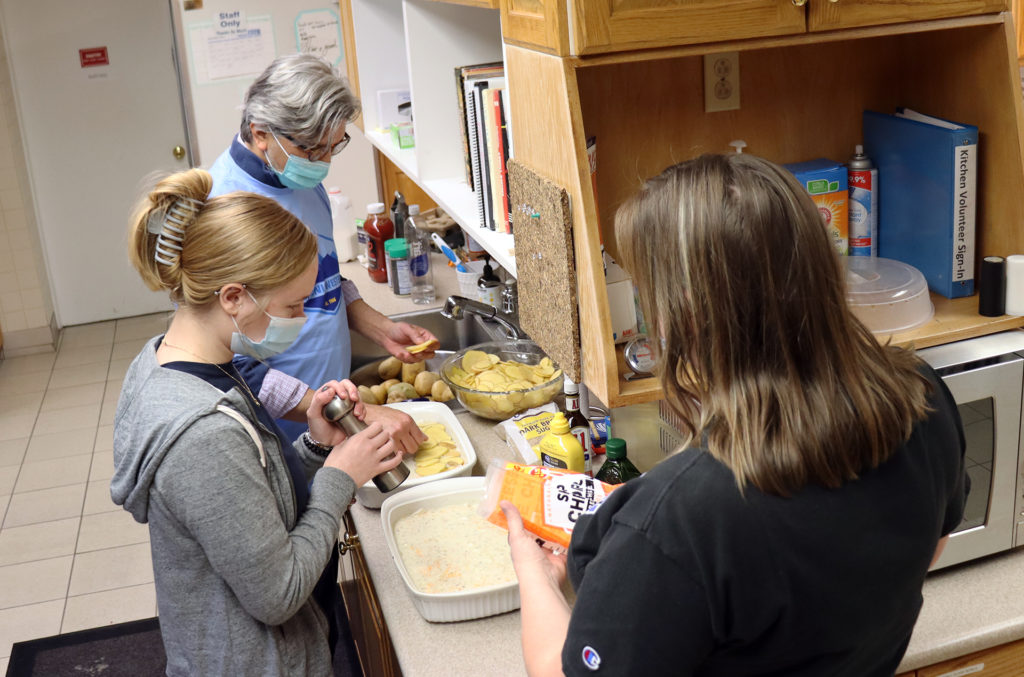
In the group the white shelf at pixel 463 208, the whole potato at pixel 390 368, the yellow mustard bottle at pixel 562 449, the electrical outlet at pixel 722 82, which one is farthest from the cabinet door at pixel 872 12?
the whole potato at pixel 390 368

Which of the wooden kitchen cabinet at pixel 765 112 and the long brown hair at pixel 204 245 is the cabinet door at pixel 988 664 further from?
the long brown hair at pixel 204 245

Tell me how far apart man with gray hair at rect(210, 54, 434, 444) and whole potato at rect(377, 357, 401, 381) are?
274 millimetres

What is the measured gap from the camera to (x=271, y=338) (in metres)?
1.57

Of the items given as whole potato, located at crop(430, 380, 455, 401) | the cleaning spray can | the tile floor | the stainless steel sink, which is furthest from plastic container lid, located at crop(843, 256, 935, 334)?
the tile floor

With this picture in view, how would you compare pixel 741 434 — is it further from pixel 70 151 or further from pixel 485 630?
pixel 70 151

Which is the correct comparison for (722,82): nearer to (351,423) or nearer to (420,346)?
(351,423)

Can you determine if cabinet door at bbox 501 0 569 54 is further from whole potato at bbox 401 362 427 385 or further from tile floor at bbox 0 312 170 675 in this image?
tile floor at bbox 0 312 170 675

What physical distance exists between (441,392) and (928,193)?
4.31 ft

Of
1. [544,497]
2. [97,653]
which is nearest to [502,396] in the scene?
[544,497]

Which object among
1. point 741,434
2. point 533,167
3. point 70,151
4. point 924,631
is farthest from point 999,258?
point 70,151

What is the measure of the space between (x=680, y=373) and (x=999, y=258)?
85cm

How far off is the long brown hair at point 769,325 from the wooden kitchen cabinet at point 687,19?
0.40 meters

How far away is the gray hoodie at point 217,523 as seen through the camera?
4.51ft

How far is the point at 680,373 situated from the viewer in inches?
42.3
